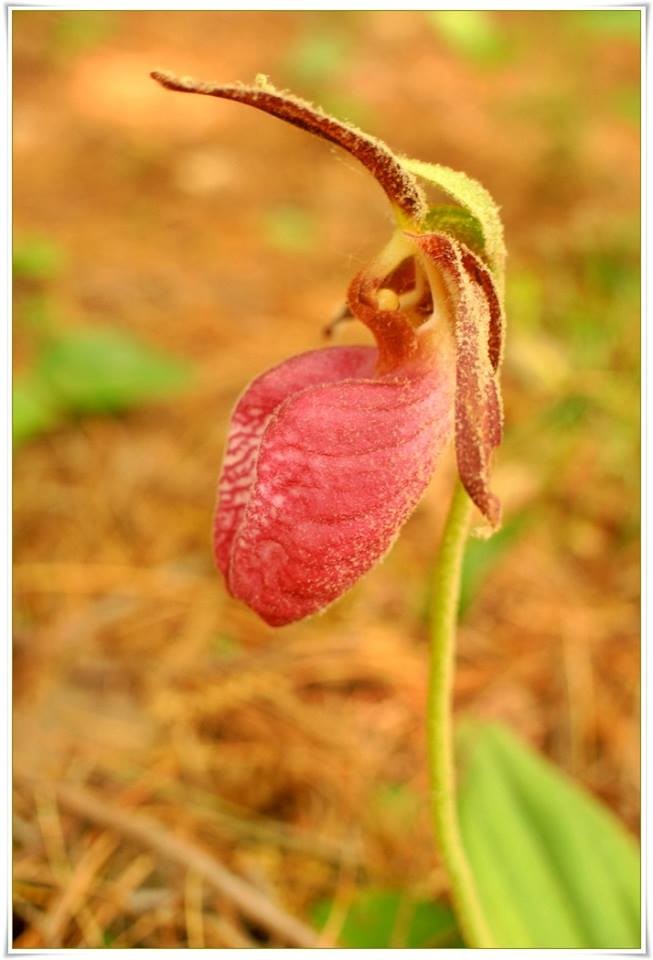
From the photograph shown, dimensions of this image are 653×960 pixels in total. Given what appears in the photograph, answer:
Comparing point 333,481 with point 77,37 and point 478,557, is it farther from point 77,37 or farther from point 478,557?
point 77,37

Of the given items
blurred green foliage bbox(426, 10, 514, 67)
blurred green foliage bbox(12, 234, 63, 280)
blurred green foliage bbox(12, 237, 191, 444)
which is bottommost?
blurred green foliage bbox(12, 237, 191, 444)

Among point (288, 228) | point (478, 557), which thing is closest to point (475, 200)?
point (478, 557)

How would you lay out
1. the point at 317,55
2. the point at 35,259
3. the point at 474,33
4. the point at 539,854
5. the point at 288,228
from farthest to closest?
the point at 317,55 → the point at 288,228 → the point at 474,33 → the point at 35,259 → the point at 539,854

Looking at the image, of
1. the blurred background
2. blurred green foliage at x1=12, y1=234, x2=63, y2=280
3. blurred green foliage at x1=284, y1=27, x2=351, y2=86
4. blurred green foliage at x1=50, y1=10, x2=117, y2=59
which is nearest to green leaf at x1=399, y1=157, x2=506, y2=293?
the blurred background

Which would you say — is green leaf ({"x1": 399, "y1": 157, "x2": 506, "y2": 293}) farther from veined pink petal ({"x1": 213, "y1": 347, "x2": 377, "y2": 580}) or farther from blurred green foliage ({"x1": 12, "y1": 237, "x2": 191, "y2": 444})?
blurred green foliage ({"x1": 12, "y1": 237, "x2": 191, "y2": 444})

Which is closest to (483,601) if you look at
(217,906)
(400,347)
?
(217,906)

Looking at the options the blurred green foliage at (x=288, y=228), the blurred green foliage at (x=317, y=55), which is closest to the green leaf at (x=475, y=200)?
the blurred green foliage at (x=288, y=228)

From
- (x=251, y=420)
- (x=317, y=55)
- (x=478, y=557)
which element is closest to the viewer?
(x=251, y=420)
